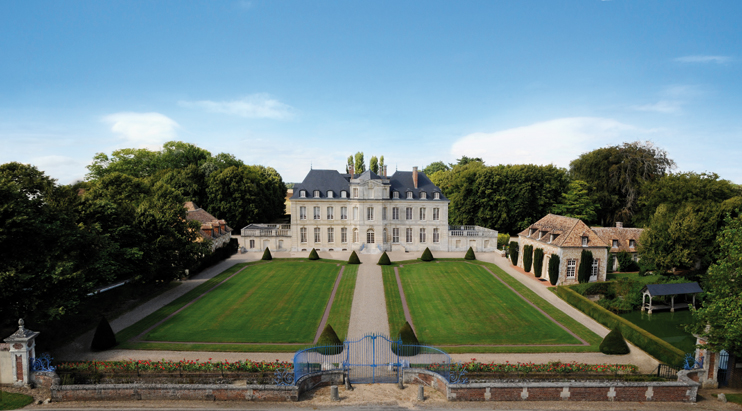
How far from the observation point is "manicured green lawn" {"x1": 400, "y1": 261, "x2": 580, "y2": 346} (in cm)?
2261

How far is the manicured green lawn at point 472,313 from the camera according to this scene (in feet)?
74.2

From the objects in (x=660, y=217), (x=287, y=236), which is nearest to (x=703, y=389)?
(x=660, y=217)

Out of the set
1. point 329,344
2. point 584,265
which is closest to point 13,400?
point 329,344

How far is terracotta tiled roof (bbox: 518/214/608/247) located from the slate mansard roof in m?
14.4

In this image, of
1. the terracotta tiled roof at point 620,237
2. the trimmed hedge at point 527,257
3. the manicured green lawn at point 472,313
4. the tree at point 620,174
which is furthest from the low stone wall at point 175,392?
the tree at point 620,174

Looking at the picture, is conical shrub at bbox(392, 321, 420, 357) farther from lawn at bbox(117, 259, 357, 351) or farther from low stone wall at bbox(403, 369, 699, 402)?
lawn at bbox(117, 259, 357, 351)

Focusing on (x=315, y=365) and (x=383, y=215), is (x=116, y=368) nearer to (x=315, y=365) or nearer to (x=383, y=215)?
(x=315, y=365)

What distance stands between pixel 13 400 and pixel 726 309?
1189 inches

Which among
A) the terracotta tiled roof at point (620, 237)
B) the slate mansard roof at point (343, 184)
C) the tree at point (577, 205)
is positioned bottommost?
the terracotta tiled roof at point (620, 237)

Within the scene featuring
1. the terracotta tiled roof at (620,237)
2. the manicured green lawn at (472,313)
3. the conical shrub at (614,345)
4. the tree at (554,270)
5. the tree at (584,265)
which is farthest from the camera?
the terracotta tiled roof at (620,237)

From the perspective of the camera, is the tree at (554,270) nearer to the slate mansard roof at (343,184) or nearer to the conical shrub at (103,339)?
the slate mansard roof at (343,184)

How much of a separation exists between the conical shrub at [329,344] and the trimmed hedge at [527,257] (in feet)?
82.9

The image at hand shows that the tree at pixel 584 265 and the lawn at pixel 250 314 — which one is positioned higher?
the tree at pixel 584 265

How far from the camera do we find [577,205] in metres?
55.8
